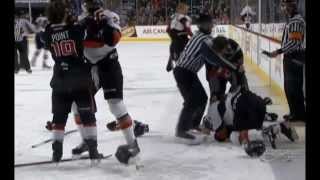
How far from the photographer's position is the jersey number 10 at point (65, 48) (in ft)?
10.4

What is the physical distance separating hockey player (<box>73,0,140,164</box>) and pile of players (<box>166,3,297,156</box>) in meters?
0.67

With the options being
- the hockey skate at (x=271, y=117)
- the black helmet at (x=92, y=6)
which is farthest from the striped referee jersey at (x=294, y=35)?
the black helmet at (x=92, y=6)

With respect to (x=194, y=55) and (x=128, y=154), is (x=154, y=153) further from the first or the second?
(x=194, y=55)

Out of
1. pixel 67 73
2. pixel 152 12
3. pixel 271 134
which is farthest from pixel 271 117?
pixel 152 12

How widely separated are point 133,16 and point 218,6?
97.3 inches

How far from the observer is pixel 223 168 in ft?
10.6

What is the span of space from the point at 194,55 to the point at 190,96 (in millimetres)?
295

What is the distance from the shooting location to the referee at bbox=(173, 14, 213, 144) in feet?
12.7

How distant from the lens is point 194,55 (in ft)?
12.8

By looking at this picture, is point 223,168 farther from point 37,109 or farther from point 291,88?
point 37,109

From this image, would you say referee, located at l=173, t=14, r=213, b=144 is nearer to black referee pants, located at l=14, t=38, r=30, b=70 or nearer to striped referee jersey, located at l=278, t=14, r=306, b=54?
striped referee jersey, located at l=278, t=14, r=306, b=54

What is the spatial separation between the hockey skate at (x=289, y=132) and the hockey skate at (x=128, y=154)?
1.04 metres
